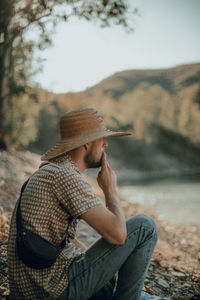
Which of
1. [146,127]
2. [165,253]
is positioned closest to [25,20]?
[165,253]

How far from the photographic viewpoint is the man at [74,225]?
6.71 feet

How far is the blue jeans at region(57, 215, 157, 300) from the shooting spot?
2207 mm

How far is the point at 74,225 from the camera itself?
2.30m

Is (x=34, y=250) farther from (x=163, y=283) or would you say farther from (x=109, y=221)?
(x=163, y=283)

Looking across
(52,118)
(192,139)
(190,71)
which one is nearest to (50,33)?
(52,118)

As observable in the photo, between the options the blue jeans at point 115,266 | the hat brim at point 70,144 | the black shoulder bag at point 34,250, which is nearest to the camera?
the black shoulder bag at point 34,250

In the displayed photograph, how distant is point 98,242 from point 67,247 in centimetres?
28

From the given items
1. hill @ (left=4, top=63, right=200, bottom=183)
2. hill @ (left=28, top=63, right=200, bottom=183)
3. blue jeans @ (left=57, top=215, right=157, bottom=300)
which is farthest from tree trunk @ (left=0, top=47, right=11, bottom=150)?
hill @ (left=28, top=63, right=200, bottom=183)

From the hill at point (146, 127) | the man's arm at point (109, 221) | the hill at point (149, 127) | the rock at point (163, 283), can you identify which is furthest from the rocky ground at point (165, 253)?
the hill at point (149, 127)

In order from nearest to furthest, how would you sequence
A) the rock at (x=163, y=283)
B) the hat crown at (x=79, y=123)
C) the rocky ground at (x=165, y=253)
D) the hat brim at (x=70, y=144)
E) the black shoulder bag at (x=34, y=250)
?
the black shoulder bag at (x=34, y=250) → the hat brim at (x=70, y=144) → the hat crown at (x=79, y=123) → the rocky ground at (x=165, y=253) → the rock at (x=163, y=283)

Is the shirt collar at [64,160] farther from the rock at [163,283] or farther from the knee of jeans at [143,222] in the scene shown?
the rock at [163,283]

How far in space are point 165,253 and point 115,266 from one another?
12.2ft

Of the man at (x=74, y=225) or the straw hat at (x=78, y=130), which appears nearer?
the man at (x=74, y=225)

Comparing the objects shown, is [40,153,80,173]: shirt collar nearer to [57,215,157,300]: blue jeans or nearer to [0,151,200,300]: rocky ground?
[57,215,157,300]: blue jeans
